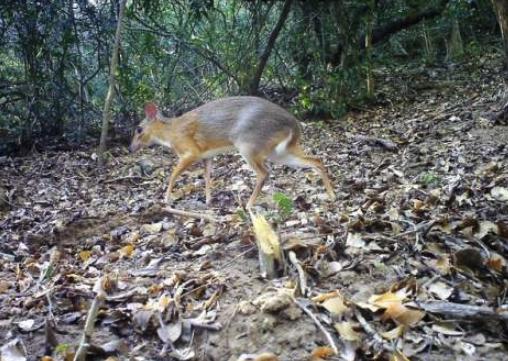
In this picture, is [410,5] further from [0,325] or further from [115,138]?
[0,325]

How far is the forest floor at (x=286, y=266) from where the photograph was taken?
2.81 meters

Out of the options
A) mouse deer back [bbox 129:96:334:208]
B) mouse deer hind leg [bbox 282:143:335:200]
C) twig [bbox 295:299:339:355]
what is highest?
mouse deer back [bbox 129:96:334:208]

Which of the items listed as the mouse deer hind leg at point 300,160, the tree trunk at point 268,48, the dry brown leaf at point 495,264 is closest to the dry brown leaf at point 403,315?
the dry brown leaf at point 495,264

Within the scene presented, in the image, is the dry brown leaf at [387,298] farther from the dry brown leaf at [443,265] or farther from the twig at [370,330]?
the dry brown leaf at [443,265]

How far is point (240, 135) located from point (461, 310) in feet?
9.39

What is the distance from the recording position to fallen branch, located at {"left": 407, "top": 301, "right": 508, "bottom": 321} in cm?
281

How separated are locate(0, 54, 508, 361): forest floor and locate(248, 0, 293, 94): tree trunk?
304 centimetres

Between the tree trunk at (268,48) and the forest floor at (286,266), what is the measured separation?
9.98ft

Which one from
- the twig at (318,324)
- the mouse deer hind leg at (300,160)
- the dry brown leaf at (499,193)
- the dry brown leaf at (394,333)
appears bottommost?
the dry brown leaf at (499,193)

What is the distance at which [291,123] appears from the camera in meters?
5.36

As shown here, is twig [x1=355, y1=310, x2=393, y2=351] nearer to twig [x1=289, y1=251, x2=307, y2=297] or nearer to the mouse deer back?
twig [x1=289, y1=251, x2=307, y2=297]

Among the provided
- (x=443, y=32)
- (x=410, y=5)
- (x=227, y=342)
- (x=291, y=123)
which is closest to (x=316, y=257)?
(x=227, y=342)

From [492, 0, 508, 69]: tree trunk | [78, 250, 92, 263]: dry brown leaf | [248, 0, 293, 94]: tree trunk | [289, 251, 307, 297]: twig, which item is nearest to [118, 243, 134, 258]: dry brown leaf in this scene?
[78, 250, 92, 263]: dry brown leaf

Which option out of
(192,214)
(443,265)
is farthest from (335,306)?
(192,214)
